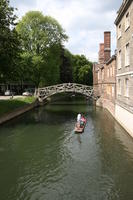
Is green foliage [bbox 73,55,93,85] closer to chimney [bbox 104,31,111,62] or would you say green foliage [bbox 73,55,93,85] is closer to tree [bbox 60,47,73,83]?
tree [bbox 60,47,73,83]

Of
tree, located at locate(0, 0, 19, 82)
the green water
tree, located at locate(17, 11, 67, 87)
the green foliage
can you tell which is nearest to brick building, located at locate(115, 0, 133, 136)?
the green water

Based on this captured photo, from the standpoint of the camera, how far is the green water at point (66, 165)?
26.4ft

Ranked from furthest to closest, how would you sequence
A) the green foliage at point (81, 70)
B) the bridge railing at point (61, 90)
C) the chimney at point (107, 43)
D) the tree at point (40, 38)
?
the green foliage at point (81, 70) → the tree at point (40, 38) → the bridge railing at point (61, 90) → the chimney at point (107, 43)

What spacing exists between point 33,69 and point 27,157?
1073 inches

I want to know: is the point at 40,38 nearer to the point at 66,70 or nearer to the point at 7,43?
the point at 7,43

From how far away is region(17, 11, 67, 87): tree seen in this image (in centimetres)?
3712

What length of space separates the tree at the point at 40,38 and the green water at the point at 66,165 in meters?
22.1

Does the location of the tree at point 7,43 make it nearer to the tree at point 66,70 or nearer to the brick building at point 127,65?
the brick building at point 127,65

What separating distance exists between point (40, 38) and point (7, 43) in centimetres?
1844

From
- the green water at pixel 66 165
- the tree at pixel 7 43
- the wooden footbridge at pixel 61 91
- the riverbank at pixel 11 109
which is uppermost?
the tree at pixel 7 43

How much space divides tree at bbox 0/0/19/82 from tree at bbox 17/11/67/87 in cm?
1512

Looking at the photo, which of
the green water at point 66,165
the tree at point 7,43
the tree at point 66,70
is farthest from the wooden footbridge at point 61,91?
the tree at point 66,70

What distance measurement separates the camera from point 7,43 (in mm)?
20000

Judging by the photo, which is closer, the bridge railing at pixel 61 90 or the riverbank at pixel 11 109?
the riverbank at pixel 11 109
